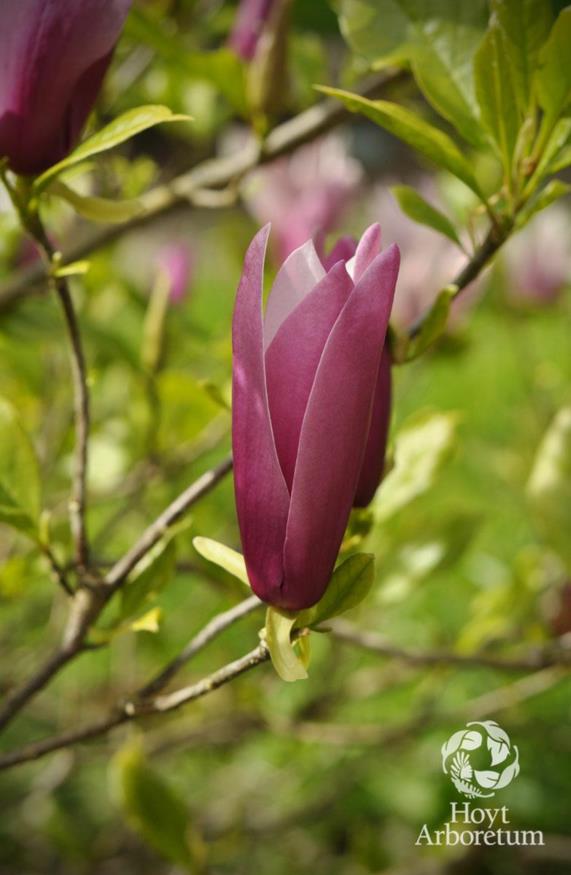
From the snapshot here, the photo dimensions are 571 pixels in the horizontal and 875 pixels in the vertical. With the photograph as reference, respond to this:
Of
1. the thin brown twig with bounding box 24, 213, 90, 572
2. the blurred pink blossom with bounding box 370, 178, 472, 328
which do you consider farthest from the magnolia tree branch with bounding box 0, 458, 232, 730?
the blurred pink blossom with bounding box 370, 178, 472, 328

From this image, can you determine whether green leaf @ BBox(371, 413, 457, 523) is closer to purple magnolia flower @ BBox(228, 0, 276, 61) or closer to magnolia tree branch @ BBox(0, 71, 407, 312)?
magnolia tree branch @ BBox(0, 71, 407, 312)

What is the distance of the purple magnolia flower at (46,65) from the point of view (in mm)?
400

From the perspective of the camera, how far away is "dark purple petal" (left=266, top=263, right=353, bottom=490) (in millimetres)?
361

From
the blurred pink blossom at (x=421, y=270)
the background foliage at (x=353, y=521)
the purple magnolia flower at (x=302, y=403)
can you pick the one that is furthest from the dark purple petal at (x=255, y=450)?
the blurred pink blossom at (x=421, y=270)

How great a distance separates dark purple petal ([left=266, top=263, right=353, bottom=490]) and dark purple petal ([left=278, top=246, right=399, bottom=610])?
0.5 inches

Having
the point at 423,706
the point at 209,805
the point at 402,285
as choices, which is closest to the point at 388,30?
the point at 402,285

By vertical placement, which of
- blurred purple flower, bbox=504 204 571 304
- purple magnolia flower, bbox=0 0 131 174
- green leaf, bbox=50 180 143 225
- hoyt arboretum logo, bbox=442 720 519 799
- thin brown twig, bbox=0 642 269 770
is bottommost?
blurred purple flower, bbox=504 204 571 304

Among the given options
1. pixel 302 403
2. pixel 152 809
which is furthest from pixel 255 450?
pixel 152 809

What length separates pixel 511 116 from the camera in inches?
18.0

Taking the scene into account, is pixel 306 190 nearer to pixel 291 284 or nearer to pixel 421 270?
pixel 421 270

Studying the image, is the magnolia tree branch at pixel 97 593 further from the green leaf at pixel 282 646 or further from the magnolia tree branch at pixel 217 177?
the magnolia tree branch at pixel 217 177

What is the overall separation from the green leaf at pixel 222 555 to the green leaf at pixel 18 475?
0.14m

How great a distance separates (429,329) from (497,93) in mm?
120

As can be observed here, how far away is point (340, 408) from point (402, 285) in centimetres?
67
